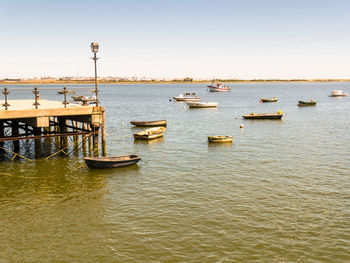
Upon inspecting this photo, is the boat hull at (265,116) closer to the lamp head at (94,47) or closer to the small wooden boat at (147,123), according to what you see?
the small wooden boat at (147,123)

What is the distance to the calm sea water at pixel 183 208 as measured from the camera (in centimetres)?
1447

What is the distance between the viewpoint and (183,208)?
62.1 feet

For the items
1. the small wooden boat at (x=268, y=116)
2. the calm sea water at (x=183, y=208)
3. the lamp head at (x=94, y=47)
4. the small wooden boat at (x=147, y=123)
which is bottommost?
the calm sea water at (x=183, y=208)

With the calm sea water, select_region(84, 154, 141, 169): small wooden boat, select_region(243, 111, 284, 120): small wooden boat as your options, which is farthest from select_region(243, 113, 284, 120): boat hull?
select_region(84, 154, 141, 169): small wooden boat

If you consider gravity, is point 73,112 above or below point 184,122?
above

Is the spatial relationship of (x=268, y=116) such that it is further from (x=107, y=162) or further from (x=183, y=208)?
(x=183, y=208)

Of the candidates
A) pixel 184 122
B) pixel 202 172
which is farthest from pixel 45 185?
pixel 184 122

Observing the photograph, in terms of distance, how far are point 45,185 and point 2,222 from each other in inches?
238

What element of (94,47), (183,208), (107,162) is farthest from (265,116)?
(183,208)

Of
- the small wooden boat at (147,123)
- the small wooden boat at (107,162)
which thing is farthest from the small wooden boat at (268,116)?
the small wooden boat at (107,162)

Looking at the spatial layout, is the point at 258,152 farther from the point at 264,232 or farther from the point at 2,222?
the point at 2,222

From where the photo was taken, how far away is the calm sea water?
1447 cm

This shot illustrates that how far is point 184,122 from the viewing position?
191ft

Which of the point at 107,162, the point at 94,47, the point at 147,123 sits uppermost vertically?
the point at 94,47
